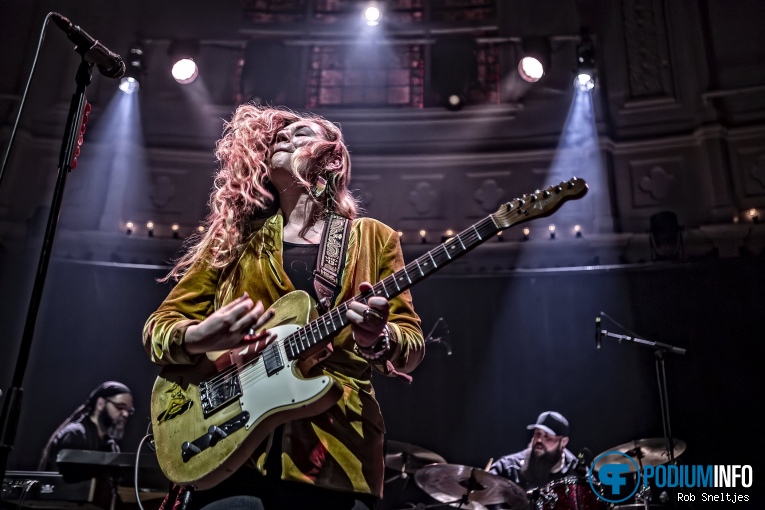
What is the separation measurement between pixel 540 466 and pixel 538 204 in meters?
5.30

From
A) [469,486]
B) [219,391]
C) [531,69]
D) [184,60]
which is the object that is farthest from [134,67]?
[219,391]

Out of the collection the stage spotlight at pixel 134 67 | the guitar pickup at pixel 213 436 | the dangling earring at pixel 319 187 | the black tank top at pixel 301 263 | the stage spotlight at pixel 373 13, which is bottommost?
the guitar pickup at pixel 213 436

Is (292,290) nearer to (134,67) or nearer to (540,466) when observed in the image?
(540,466)

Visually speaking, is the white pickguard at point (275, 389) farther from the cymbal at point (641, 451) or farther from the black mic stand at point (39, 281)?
the cymbal at point (641, 451)

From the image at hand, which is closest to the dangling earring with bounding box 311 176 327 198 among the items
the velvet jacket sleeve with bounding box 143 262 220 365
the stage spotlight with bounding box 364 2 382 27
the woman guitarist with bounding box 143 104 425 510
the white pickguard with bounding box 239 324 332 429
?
the woman guitarist with bounding box 143 104 425 510

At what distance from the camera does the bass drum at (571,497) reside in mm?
5074

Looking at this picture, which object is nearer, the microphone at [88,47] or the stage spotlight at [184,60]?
the microphone at [88,47]

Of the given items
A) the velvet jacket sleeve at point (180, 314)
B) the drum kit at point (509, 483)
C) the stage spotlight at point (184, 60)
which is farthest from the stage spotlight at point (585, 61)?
the velvet jacket sleeve at point (180, 314)

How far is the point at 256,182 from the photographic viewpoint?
260 centimetres

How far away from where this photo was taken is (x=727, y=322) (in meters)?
7.38

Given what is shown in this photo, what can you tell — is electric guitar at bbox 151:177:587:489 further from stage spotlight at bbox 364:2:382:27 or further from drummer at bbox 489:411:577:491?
stage spotlight at bbox 364:2:382:27

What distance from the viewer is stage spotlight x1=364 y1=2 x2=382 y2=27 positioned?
888cm

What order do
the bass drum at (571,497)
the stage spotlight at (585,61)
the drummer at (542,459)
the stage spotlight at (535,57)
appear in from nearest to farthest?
1. the bass drum at (571,497)
2. the drummer at (542,459)
3. the stage spotlight at (585,61)
4. the stage spotlight at (535,57)

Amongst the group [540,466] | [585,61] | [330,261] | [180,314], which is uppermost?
[585,61]
